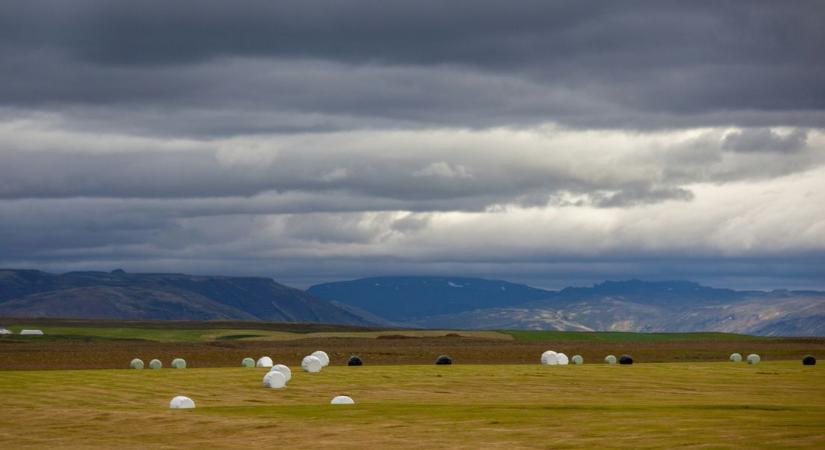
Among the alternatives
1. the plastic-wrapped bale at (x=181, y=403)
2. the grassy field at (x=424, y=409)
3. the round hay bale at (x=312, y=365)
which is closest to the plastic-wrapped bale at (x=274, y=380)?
the grassy field at (x=424, y=409)

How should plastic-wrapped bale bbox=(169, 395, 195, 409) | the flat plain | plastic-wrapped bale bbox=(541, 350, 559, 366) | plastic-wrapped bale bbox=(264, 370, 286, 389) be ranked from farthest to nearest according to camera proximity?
plastic-wrapped bale bbox=(541, 350, 559, 366)
plastic-wrapped bale bbox=(264, 370, 286, 389)
plastic-wrapped bale bbox=(169, 395, 195, 409)
the flat plain

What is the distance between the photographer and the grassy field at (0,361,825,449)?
61.9 metres

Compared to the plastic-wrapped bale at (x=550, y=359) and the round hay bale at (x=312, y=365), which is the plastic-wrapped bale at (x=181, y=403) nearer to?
the round hay bale at (x=312, y=365)

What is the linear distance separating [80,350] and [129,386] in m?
94.6

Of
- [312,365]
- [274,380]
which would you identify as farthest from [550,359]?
[274,380]

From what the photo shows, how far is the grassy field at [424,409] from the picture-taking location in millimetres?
61938

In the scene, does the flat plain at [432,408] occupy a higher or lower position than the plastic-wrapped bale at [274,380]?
lower

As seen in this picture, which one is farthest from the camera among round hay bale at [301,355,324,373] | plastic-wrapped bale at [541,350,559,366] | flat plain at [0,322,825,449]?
plastic-wrapped bale at [541,350,559,366]

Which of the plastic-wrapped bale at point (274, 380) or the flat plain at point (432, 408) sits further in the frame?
the plastic-wrapped bale at point (274, 380)

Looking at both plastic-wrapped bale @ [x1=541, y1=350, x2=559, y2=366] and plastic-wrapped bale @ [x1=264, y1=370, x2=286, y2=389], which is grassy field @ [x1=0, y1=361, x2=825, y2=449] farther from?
plastic-wrapped bale @ [x1=541, y1=350, x2=559, y2=366]

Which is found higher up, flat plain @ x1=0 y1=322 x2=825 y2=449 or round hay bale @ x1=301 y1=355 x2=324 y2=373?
round hay bale @ x1=301 y1=355 x2=324 y2=373

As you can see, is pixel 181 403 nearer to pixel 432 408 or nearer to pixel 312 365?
pixel 432 408

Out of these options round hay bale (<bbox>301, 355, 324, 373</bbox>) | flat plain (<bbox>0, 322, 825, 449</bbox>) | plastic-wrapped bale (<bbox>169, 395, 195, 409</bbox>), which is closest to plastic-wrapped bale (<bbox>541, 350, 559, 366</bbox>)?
flat plain (<bbox>0, 322, 825, 449</bbox>)

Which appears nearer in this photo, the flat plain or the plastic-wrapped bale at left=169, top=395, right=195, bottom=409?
the flat plain
